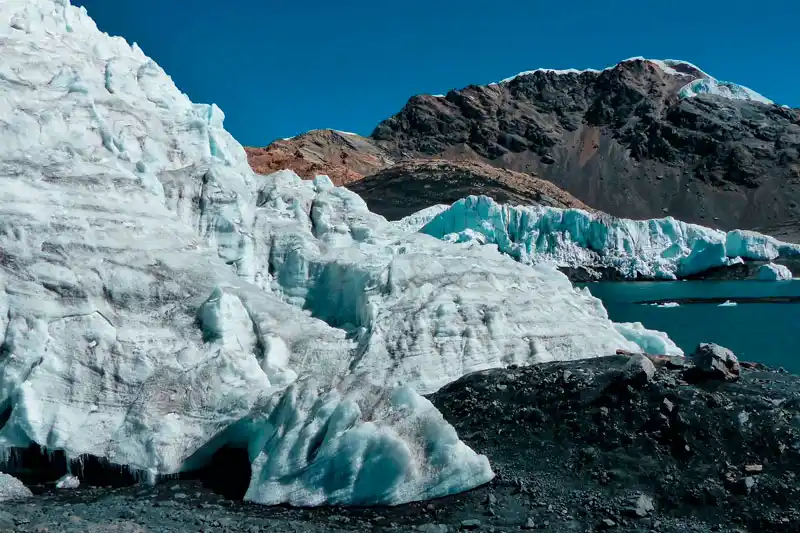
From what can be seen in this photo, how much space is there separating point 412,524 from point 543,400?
478 cm

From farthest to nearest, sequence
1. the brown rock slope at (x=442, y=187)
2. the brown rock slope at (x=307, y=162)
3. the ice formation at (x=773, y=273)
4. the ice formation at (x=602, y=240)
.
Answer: the brown rock slope at (x=307, y=162)
the brown rock slope at (x=442, y=187)
the ice formation at (x=773, y=273)
the ice formation at (x=602, y=240)

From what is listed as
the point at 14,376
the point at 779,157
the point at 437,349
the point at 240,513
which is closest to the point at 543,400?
the point at 437,349

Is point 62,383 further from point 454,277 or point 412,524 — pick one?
point 454,277

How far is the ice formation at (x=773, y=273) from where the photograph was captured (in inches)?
3469

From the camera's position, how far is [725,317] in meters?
50.7

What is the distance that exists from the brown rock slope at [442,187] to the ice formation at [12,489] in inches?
4226

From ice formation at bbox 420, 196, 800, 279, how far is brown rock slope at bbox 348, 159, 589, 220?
31.8 meters

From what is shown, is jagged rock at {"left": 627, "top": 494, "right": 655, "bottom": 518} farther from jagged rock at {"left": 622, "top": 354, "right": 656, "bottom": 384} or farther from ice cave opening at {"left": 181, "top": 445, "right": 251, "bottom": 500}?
ice cave opening at {"left": 181, "top": 445, "right": 251, "bottom": 500}

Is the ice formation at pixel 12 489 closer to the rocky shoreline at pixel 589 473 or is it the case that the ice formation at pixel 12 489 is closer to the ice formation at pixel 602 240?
the rocky shoreline at pixel 589 473

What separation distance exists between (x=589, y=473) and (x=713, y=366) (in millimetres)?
4651

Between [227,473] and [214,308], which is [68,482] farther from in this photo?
[214,308]

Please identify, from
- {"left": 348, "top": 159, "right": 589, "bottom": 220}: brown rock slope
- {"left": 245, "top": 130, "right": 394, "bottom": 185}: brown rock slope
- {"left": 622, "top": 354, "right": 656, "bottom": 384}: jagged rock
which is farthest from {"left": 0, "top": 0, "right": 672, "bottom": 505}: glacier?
{"left": 245, "top": 130, "right": 394, "bottom": 185}: brown rock slope

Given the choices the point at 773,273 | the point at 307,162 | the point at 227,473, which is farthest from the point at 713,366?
the point at 307,162

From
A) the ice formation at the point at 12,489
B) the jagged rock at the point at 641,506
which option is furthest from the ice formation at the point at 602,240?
the jagged rock at the point at 641,506
